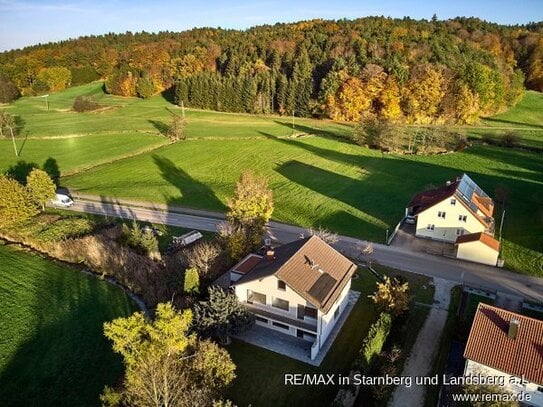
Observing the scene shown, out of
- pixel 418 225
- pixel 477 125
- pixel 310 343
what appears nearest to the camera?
pixel 310 343

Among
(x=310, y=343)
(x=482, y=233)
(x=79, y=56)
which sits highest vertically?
(x=79, y=56)

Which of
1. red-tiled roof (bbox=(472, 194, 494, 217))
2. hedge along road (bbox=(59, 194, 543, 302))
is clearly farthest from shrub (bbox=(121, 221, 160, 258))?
red-tiled roof (bbox=(472, 194, 494, 217))

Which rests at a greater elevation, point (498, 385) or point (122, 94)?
point (122, 94)

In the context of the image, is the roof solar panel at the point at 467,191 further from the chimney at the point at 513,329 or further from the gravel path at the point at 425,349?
the chimney at the point at 513,329

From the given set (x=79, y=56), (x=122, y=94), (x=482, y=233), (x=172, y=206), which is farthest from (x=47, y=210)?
(x=79, y=56)

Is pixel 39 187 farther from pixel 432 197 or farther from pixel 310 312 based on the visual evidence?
pixel 432 197

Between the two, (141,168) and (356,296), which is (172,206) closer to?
(141,168)

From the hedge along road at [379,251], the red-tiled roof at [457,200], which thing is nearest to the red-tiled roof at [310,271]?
the hedge along road at [379,251]
